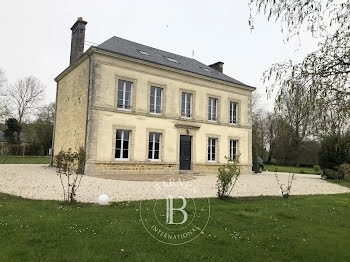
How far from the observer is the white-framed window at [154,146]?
14.8 m

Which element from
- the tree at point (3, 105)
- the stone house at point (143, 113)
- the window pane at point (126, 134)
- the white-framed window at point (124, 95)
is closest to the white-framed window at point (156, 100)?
the stone house at point (143, 113)

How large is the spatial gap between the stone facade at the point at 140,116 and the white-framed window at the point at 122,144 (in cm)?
24

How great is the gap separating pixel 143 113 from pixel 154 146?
1.90 meters

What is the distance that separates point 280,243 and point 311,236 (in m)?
0.76

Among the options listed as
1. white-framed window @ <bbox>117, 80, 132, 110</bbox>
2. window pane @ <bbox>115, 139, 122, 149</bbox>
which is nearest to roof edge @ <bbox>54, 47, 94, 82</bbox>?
white-framed window @ <bbox>117, 80, 132, 110</bbox>

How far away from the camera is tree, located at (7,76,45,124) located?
34.8m

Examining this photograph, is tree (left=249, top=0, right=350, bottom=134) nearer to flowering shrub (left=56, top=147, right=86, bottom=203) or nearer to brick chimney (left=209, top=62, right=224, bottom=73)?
flowering shrub (left=56, top=147, right=86, bottom=203)

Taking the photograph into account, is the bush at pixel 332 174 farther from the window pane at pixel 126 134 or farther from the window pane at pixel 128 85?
the window pane at pixel 128 85

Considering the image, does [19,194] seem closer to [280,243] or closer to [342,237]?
[280,243]

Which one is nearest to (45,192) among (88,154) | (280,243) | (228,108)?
(88,154)

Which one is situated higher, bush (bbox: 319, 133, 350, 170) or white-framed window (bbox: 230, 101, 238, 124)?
white-framed window (bbox: 230, 101, 238, 124)

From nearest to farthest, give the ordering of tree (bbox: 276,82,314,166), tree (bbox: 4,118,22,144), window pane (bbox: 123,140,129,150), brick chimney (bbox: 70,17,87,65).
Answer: tree (bbox: 276,82,314,166), window pane (bbox: 123,140,129,150), brick chimney (bbox: 70,17,87,65), tree (bbox: 4,118,22,144)

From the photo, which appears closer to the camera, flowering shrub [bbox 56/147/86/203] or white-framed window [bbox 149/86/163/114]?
flowering shrub [bbox 56/147/86/203]

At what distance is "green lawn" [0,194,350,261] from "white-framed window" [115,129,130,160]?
784 centimetres
